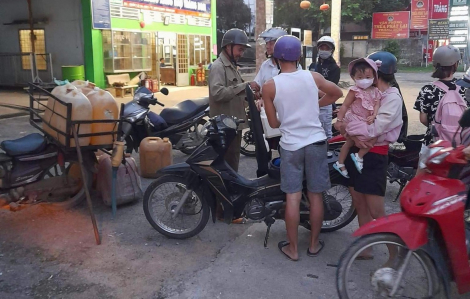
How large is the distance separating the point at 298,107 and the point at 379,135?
640 millimetres

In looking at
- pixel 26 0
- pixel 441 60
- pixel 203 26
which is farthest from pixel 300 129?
pixel 203 26

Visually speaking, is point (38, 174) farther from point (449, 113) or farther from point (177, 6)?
point (177, 6)

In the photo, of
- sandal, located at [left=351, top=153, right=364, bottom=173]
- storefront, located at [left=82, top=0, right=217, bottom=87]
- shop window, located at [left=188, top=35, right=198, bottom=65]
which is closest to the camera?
sandal, located at [left=351, top=153, right=364, bottom=173]

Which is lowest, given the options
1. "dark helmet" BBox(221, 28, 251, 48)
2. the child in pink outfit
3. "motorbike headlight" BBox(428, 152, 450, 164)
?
"motorbike headlight" BBox(428, 152, 450, 164)

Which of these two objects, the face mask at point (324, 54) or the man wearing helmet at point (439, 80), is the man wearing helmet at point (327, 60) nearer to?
the face mask at point (324, 54)

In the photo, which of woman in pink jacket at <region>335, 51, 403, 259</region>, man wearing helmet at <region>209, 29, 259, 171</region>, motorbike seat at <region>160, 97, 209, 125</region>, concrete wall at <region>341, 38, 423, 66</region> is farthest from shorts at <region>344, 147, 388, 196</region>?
concrete wall at <region>341, 38, 423, 66</region>

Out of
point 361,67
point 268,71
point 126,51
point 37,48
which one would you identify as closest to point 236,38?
point 268,71

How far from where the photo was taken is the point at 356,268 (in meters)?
3.50

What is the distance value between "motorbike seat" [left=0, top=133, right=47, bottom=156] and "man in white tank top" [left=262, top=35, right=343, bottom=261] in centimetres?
236

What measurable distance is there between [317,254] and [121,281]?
63.5 inches

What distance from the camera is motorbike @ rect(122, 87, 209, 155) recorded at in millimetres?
6719

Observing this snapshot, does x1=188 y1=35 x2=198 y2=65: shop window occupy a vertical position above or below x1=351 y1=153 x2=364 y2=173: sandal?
above

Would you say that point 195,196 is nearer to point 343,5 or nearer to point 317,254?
point 317,254

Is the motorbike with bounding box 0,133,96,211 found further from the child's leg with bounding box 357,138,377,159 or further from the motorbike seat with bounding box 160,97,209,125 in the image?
the child's leg with bounding box 357,138,377,159
